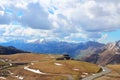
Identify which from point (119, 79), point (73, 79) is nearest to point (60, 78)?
point (73, 79)

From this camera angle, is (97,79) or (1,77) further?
(1,77)

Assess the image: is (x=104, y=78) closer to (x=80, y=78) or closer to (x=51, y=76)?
(x=80, y=78)

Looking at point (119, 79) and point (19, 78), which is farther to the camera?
point (19, 78)

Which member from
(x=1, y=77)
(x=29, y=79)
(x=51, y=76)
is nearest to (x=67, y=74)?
(x=51, y=76)

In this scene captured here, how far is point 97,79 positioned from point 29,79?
45.5 metres

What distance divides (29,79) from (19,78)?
36.4 feet

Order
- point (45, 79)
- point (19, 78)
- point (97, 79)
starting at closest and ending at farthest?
point (97, 79), point (45, 79), point (19, 78)

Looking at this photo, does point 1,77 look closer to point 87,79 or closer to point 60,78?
point 60,78

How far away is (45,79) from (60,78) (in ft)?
33.9

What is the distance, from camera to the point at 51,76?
189 meters

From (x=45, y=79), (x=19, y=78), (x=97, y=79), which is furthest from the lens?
(x=19, y=78)

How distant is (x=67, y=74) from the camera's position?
648 feet

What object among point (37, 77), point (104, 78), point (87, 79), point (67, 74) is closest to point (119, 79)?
point (104, 78)

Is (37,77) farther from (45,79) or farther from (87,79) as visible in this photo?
(87,79)
